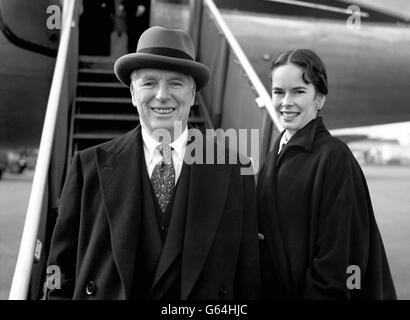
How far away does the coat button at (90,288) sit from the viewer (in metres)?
1.61

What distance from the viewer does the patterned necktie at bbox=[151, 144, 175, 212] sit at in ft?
5.56

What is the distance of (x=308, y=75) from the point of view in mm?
1791

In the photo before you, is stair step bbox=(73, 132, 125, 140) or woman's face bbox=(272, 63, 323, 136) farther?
stair step bbox=(73, 132, 125, 140)

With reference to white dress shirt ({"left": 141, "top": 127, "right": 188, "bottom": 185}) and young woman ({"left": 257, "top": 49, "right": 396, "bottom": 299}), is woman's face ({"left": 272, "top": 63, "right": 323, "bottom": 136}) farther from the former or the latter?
white dress shirt ({"left": 141, "top": 127, "right": 188, "bottom": 185})

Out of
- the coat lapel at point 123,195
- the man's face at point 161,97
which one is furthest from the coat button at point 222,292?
the man's face at point 161,97

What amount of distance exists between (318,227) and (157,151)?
60cm

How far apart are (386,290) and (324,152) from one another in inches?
22.9

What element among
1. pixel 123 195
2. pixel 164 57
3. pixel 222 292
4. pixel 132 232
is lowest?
pixel 222 292

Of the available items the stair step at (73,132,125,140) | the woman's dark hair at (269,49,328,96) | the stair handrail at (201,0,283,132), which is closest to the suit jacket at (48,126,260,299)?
the woman's dark hair at (269,49,328,96)

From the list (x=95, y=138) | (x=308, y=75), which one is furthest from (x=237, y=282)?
(x=95, y=138)

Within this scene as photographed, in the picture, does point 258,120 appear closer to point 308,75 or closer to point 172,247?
point 308,75

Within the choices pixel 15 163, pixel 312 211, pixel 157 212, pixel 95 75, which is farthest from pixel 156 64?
pixel 15 163

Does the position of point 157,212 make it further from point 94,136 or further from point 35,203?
point 94,136

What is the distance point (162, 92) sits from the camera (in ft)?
5.41
